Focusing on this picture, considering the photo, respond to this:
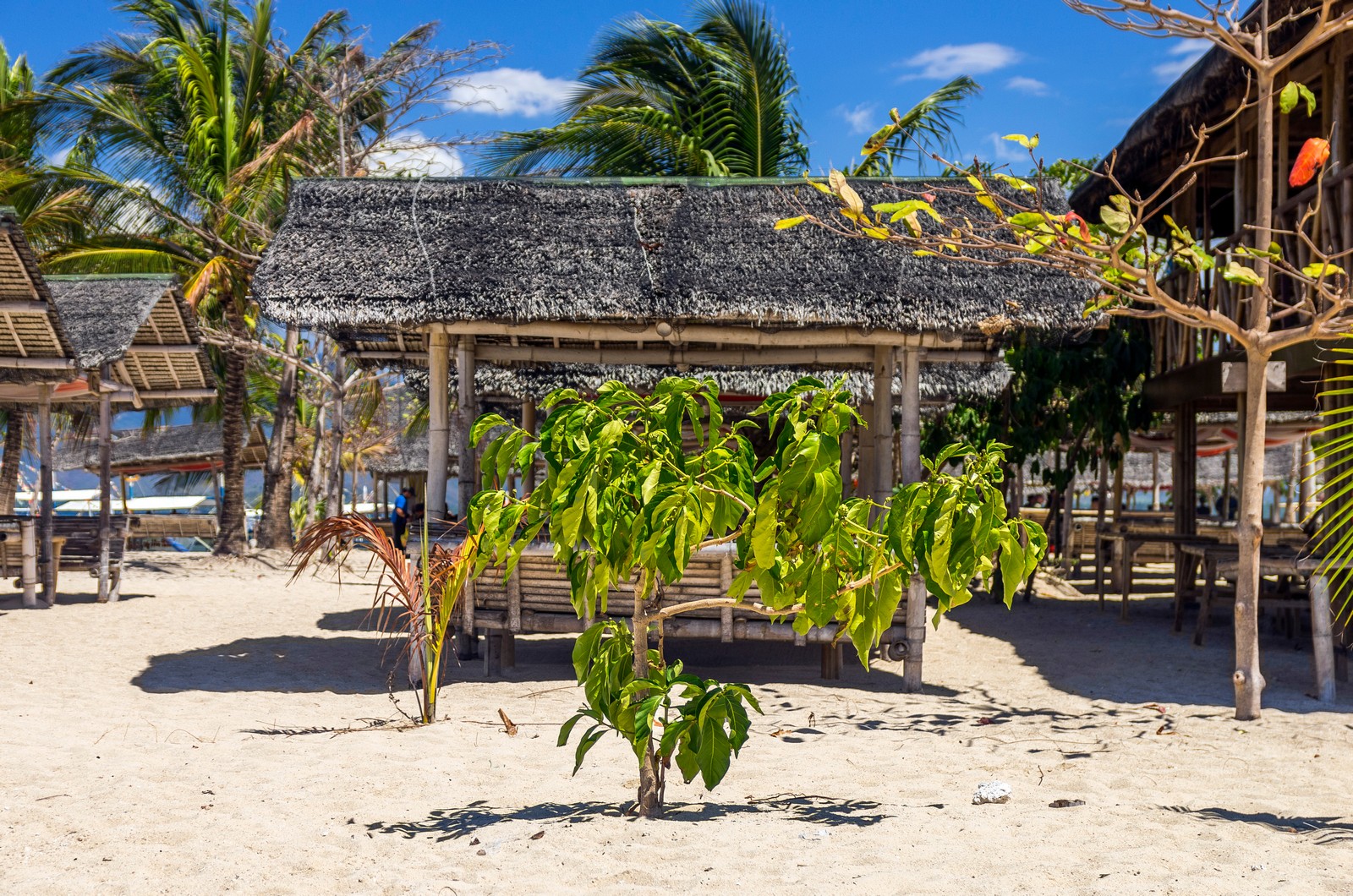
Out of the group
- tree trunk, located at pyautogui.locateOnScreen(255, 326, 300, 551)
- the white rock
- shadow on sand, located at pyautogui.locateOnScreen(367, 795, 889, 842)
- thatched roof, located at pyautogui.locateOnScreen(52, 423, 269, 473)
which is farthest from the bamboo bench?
thatched roof, located at pyautogui.locateOnScreen(52, 423, 269, 473)

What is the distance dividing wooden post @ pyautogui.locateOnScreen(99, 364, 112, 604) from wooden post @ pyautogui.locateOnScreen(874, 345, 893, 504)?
8082mm

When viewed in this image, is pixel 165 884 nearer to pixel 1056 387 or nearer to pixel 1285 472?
pixel 1056 387

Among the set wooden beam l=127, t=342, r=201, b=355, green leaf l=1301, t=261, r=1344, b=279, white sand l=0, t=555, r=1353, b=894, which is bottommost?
white sand l=0, t=555, r=1353, b=894

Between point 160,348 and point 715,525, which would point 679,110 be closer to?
point 160,348

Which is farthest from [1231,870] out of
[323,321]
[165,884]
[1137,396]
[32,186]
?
[32,186]

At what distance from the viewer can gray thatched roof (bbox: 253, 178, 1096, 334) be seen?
24.1 feet

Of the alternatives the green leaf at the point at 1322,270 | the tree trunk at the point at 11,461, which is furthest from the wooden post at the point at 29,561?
the green leaf at the point at 1322,270

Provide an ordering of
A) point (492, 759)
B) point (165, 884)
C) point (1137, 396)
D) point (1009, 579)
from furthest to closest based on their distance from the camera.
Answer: point (1137, 396), point (492, 759), point (165, 884), point (1009, 579)

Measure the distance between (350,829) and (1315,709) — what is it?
17.6 feet

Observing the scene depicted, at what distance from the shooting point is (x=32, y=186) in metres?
16.8

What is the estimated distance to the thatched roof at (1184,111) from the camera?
8438mm

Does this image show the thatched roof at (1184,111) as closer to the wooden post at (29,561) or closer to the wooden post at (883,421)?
the wooden post at (883,421)

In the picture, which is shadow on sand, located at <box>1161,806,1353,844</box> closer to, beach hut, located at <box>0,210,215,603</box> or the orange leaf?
the orange leaf

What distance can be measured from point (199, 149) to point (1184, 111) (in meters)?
12.5
